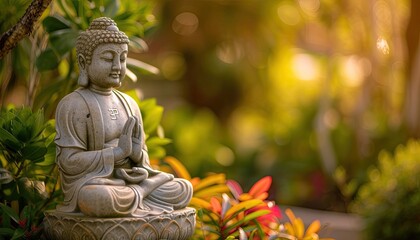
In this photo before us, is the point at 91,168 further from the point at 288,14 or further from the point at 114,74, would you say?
the point at 288,14

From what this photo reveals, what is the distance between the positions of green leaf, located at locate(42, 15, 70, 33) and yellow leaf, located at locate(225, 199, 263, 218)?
5.14ft

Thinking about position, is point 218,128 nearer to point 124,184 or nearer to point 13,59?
point 13,59

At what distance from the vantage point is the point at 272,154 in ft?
35.3

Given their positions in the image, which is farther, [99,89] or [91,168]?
[99,89]

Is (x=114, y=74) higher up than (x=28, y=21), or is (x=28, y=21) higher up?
(x=28, y=21)

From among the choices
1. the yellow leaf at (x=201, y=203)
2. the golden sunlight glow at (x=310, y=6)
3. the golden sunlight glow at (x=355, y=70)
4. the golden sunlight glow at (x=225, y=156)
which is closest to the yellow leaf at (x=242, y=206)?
the yellow leaf at (x=201, y=203)

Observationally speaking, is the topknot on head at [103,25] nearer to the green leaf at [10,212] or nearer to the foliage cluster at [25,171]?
the foliage cluster at [25,171]

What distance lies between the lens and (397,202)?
22.3 ft

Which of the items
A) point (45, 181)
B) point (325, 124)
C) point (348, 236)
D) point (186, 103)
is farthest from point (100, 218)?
point (186, 103)

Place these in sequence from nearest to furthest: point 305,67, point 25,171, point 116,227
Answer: point 116,227 < point 25,171 < point 305,67

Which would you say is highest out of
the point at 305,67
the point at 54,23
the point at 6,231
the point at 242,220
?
the point at 54,23

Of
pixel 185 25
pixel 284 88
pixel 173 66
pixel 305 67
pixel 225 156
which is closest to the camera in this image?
pixel 225 156

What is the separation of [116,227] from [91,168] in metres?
0.36

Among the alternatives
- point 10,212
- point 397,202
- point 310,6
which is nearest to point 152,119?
point 10,212
